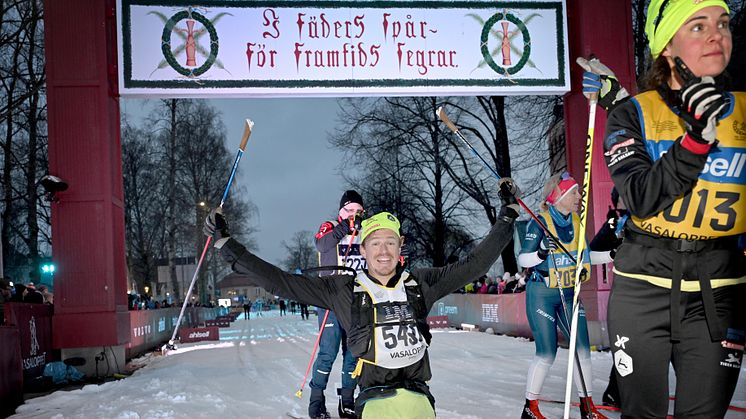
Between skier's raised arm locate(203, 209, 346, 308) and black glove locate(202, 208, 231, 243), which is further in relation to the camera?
black glove locate(202, 208, 231, 243)

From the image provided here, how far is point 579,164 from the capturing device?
13.1m

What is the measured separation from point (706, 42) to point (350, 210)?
5.32m

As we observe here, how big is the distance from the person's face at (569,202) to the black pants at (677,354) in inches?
140

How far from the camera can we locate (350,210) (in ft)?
25.8

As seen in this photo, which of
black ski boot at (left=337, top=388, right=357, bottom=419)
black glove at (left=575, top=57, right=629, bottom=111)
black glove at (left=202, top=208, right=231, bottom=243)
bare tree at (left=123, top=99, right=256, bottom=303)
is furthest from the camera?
bare tree at (left=123, top=99, right=256, bottom=303)

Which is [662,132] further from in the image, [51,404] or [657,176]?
[51,404]

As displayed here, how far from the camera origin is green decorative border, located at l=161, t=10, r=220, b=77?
11891mm

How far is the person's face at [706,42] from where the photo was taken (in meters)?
2.81

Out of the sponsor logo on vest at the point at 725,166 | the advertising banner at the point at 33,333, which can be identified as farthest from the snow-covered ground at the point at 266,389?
the sponsor logo on vest at the point at 725,166

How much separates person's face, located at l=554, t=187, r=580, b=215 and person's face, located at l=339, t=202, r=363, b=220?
2.27m

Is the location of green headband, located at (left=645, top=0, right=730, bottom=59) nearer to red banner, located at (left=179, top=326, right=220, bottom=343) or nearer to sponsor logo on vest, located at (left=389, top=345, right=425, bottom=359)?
sponsor logo on vest, located at (left=389, top=345, right=425, bottom=359)

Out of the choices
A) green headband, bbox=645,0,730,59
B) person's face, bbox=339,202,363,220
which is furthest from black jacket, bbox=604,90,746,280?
person's face, bbox=339,202,363,220

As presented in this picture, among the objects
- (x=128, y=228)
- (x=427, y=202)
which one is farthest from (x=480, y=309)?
(x=128, y=228)

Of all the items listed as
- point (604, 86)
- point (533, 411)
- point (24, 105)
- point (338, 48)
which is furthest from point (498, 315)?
point (24, 105)
